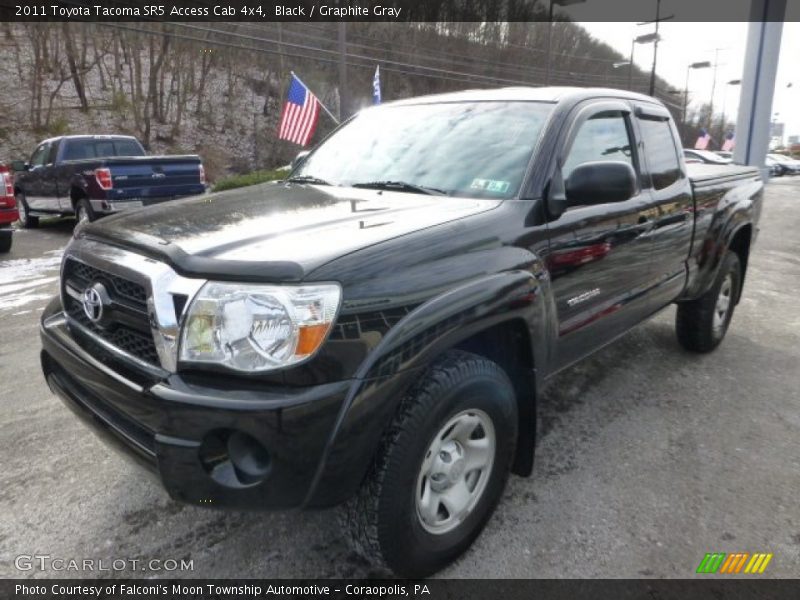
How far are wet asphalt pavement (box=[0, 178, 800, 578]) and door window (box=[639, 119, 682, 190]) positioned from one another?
1.36m

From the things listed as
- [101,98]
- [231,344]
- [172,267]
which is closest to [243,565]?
[231,344]

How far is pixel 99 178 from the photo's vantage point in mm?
8797

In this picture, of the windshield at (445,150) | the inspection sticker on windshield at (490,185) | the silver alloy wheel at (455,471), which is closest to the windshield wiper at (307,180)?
the windshield at (445,150)

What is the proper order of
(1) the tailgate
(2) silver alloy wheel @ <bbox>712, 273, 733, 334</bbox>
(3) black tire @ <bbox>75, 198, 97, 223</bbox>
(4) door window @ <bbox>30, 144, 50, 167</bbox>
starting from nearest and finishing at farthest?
(2) silver alloy wheel @ <bbox>712, 273, 733, 334</bbox> < (1) the tailgate < (3) black tire @ <bbox>75, 198, 97, 223</bbox> < (4) door window @ <bbox>30, 144, 50, 167</bbox>

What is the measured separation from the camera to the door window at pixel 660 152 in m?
3.49

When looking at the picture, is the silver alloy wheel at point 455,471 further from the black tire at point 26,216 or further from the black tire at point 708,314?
the black tire at point 26,216

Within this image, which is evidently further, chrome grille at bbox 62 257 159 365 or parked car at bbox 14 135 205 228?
parked car at bbox 14 135 205 228

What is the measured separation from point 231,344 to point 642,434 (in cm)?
248

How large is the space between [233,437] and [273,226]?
2.58 ft

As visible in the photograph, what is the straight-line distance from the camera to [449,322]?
1.97 m

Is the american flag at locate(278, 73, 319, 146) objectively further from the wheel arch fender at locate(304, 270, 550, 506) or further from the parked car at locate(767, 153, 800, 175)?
the parked car at locate(767, 153, 800, 175)

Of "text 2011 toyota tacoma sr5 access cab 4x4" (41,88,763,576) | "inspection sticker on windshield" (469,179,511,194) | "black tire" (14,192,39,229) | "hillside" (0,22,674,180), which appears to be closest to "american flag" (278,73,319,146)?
"hillside" (0,22,674,180)

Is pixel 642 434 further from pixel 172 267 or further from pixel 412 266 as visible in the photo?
pixel 172 267

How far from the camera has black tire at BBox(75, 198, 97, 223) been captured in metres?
9.20
